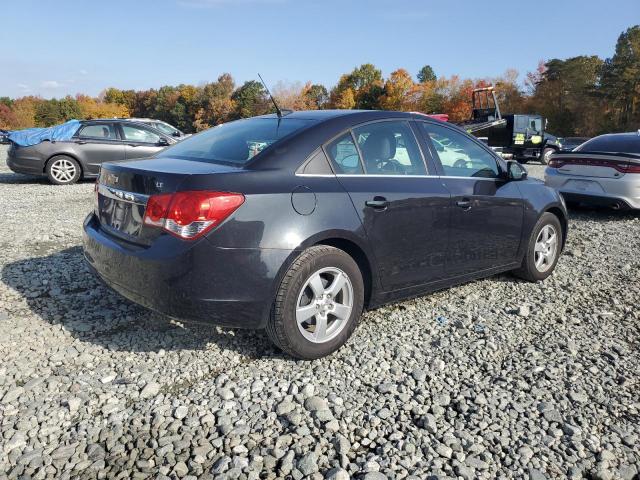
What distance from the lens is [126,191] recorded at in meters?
3.12

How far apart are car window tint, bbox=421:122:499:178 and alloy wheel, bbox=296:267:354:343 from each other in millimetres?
1368

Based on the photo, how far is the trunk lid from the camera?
2916mm

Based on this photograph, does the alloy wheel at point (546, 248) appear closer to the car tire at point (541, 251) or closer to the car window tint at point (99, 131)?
the car tire at point (541, 251)

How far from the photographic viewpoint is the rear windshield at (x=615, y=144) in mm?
8352

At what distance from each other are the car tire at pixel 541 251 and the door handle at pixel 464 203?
107 cm

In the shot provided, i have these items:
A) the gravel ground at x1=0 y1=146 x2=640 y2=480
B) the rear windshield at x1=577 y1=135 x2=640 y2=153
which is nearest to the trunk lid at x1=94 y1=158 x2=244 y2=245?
the gravel ground at x1=0 y1=146 x2=640 y2=480

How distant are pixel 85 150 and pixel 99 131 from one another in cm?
57

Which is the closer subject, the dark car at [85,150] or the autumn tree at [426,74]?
the dark car at [85,150]

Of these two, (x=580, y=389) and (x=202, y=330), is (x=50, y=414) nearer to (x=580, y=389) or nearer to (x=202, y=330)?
(x=202, y=330)

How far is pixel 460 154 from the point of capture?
13.9ft

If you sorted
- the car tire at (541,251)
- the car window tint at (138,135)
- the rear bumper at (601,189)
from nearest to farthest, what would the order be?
the car tire at (541,251), the rear bumper at (601,189), the car window tint at (138,135)

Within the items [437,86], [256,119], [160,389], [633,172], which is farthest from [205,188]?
[437,86]

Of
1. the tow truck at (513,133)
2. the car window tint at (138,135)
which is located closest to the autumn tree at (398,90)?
the tow truck at (513,133)

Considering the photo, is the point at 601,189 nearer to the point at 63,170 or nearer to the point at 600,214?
the point at 600,214
